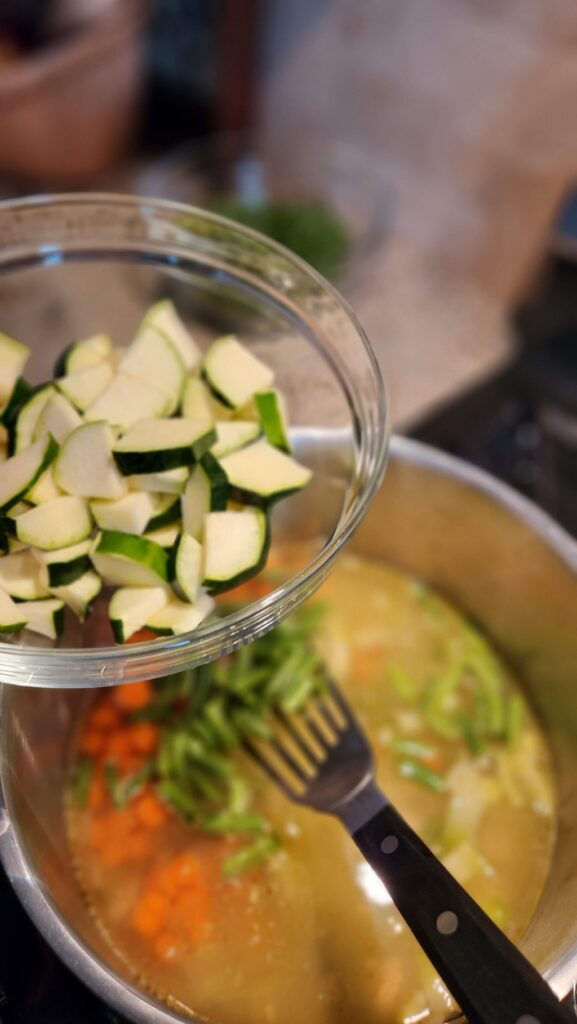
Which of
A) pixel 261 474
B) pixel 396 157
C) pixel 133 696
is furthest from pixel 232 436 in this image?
pixel 396 157

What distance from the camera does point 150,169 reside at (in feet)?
6.44

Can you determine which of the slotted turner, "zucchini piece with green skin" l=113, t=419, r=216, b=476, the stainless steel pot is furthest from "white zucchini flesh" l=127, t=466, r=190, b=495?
the slotted turner

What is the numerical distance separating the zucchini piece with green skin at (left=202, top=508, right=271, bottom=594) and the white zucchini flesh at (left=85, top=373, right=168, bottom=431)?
123 mm

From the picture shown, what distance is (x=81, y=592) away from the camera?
2.36ft

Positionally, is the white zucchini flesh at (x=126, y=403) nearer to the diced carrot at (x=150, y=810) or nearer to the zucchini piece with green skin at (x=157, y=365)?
the zucchini piece with green skin at (x=157, y=365)

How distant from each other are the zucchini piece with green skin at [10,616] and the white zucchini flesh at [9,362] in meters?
0.21

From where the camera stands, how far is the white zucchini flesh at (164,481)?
733 mm

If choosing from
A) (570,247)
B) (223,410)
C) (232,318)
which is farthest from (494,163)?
(223,410)

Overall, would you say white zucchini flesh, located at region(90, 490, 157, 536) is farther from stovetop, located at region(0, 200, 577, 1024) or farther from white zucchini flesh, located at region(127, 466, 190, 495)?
stovetop, located at region(0, 200, 577, 1024)

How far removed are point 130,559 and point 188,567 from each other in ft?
0.16

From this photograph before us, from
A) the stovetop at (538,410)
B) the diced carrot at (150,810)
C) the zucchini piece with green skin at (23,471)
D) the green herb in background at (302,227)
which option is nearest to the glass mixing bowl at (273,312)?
the zucchini piece with green skin at (23,471)

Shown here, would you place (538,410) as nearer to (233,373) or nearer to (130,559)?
(233,373)

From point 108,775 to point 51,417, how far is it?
0.42m

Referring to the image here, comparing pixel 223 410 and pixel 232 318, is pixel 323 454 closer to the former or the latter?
pixel 223 410
